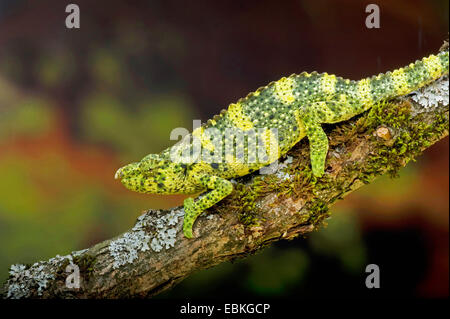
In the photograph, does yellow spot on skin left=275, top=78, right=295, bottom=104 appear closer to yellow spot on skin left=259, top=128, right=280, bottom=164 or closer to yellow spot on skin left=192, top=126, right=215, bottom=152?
yellow spot on skin left=259, top=128, right=280, bottom=164

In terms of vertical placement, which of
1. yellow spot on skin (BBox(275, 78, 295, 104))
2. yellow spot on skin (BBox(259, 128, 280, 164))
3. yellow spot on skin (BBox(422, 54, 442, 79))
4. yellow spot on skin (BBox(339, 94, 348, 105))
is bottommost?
yellow spot on skin (BBox(259, 128, 280, 164))

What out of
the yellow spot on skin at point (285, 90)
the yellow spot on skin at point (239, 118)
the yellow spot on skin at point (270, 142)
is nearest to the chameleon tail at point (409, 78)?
the yellow spot on skin at point (285, 90)

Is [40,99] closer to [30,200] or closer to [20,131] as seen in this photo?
[20,131]

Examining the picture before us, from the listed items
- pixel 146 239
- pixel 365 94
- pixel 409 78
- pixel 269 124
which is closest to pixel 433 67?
pixel 409 78

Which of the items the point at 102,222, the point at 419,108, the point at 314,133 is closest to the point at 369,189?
the point at 419,108

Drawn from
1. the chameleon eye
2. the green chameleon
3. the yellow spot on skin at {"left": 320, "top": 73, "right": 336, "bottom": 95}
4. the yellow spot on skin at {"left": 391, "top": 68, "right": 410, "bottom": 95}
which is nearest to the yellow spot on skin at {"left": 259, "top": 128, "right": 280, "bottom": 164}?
the green chameleon

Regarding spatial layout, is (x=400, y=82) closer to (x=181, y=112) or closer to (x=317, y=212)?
(x=317, y=212)

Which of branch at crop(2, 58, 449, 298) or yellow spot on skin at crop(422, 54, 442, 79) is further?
yellow spot on skin at crop(422, 54, 442, 79)
